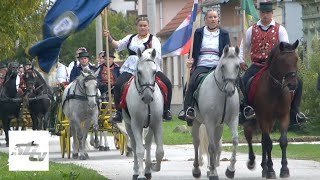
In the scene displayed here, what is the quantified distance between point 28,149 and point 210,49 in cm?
351

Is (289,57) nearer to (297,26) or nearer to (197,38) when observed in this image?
(197,38)

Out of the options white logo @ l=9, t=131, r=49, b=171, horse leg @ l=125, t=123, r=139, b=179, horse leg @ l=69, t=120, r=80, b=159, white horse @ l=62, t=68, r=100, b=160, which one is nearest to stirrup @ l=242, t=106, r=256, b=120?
horse leg @ l=125, t=123, r=139, b=179

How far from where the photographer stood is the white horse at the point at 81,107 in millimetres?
26391

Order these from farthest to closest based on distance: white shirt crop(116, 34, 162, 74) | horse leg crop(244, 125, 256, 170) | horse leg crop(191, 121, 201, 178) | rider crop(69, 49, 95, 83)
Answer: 1. rider crop(69, 49, 95, 83)
2. horse leg crop(244, 125, 256, 170)
3. horse leg crop(191, 121, 201, 178)
4. white shirt crop(116, 34, 162, 74)

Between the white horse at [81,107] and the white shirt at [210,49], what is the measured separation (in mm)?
6875

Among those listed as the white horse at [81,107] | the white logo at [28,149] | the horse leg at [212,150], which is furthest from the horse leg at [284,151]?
the white horse at [81,107]

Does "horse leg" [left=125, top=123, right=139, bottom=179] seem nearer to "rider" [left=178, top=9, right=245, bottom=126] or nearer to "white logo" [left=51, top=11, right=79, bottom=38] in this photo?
"rider" [left=178, top=9, right=245, bottom=126]

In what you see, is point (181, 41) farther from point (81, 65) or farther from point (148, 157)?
point (148, 157)

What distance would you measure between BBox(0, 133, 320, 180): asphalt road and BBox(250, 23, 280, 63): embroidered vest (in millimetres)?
2037

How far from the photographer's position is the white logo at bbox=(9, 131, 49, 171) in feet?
60.2

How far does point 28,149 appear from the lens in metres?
18.4

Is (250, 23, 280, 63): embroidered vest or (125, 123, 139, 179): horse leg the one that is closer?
(125, 123, 139, 179): horse leg

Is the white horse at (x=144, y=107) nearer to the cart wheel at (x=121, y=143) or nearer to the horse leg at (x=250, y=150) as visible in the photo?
the horse leg at (x=250, y=150)

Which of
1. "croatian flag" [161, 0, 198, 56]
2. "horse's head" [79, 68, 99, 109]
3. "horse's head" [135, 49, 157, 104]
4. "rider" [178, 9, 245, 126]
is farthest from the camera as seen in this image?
"horse's head" [79, 68, 99, 109]
